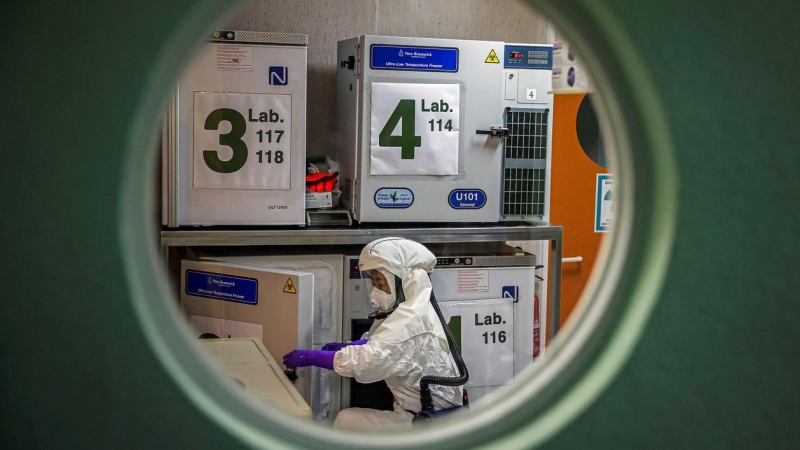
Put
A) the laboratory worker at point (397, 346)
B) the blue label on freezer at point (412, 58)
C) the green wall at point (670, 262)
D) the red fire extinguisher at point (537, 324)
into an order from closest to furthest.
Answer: the green wall at point (670, 262), the laboratory worker at point (397, 346), the blue label on freezer at point (412, 58), the red fire extinguisher at point (537, 324)

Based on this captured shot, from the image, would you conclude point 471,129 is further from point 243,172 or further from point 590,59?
point 590,59

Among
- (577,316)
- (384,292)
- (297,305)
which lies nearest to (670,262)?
(577,316)

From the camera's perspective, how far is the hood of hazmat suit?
2.75 m

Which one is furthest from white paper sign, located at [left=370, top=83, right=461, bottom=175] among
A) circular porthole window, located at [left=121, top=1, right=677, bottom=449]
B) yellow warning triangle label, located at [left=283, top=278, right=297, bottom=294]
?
circular porthole window, located at [left=121, top=1, right=677, bottom=449]

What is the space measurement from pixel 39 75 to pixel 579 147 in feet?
11.0

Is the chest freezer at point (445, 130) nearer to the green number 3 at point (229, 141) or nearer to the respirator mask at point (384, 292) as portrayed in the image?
the respirator mask at point (384, 292)

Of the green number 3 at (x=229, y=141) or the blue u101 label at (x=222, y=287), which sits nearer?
the blue u101 label at (x=222, y=287)

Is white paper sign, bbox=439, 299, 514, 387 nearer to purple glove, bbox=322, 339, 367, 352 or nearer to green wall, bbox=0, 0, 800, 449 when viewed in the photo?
purple glove, bbox=322, 339, 367, 352

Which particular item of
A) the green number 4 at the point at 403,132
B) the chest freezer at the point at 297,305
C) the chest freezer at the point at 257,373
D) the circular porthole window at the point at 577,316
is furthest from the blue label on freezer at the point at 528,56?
the circular porthole window at the point at 577,316

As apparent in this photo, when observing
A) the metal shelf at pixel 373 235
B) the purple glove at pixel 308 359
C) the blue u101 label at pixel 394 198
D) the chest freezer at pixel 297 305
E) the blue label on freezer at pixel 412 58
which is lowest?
the purple glove at pixel 308 359

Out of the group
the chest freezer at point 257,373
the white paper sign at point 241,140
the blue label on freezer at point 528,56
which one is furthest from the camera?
the blue label on freezer at point 528,56

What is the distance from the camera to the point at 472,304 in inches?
121

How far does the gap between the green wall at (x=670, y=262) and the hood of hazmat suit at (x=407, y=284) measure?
6.59 feet

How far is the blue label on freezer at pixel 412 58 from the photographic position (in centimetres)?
294
